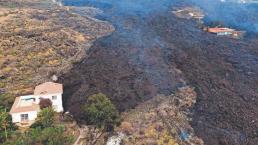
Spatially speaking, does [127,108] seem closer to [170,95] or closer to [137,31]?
[170,95]

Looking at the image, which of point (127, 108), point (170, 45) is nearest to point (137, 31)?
point (170, 45)

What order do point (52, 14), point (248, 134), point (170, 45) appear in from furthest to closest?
point (52, 14)
point (170, 45)
point (248, 134)

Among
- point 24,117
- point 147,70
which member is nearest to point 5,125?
point 24,117

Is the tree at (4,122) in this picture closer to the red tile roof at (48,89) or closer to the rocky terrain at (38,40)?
the red tile roof at (48,89)

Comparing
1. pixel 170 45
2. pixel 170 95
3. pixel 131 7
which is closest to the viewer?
pixel 170 95

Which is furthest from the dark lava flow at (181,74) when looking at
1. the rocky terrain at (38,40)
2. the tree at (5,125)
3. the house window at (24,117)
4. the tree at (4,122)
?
the tree at (4,122)
